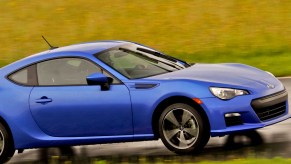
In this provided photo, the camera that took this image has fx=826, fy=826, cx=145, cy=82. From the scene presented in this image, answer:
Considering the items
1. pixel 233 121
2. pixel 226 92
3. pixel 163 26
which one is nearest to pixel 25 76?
pixel 226 92

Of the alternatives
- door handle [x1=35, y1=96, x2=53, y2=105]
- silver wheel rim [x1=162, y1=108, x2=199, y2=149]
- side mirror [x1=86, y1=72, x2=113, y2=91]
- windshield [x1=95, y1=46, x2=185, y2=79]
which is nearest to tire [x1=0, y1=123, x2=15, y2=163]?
door handle [x1=35, y1=96, x2=53, y2=105]

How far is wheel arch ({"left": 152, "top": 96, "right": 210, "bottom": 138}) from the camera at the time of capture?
964 cm

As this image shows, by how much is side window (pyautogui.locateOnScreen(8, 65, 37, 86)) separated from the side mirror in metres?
0.95

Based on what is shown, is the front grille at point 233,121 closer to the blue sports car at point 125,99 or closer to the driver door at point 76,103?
the blue sports car at point 125,99

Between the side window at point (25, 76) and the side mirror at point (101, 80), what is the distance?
95 centimetres

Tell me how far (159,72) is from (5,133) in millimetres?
2112

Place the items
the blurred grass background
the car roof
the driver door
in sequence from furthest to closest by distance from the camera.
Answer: the blurred grass background < the car roof < the driver door

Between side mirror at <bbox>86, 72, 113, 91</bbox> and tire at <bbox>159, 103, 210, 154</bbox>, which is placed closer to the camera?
tire at <bbox>159, 103, 210, 154</bbox>

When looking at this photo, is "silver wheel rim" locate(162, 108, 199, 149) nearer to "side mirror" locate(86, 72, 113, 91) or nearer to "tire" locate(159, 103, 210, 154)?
"tire" locate(159, 103, 210, 154)

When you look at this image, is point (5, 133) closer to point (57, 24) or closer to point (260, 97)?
point (260, 97)

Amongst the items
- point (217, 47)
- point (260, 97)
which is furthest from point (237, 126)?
point (217, 47)

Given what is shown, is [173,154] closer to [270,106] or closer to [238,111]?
[238,111]

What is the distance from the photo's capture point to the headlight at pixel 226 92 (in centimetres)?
960

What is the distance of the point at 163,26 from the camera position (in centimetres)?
2361
